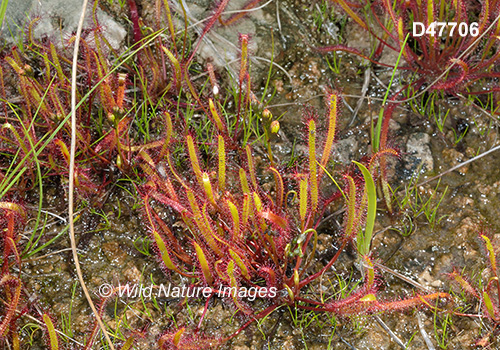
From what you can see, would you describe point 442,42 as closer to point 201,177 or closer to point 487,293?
point 487,293

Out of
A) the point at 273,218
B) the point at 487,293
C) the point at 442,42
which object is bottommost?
the point at 487,293

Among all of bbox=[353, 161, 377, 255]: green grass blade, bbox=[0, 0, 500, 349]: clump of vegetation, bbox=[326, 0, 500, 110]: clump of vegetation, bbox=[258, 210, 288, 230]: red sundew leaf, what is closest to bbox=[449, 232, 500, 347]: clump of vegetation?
bbox=[0, 0, 500, 349]: clump of vegetation

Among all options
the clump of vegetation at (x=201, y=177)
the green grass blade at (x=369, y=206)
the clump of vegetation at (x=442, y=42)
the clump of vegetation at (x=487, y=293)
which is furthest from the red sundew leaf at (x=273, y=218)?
the clump of vegetation at (x=442, y=42)

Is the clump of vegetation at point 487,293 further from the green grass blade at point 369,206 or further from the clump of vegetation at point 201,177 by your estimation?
the green grass blade at point 369,206

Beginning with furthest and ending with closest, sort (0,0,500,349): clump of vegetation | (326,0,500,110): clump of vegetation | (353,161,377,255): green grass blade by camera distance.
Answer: (326,0,500,110): clump of vegetation
(0,0,500,349): clump of vegetation
(353,161,377,255): green grass blade

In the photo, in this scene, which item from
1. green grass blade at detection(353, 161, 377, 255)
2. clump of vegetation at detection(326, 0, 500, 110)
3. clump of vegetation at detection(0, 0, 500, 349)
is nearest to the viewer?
green grass blade at detection(353, 161, 377, 255)

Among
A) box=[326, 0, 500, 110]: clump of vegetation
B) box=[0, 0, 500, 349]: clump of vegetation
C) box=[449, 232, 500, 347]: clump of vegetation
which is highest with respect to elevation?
box=[326, 0, 500, 110]: clump of vegetation

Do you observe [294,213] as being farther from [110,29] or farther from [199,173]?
[110,29]

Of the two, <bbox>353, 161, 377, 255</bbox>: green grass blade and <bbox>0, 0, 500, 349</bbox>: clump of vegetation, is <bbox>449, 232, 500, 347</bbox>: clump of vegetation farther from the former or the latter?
<bbox>353, 161, 377, 255</bbox>: green grass blade

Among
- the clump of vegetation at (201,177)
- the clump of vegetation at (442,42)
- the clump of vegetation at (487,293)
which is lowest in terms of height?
the clump of vegetation at (487,293)

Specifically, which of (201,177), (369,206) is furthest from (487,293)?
(201,177)

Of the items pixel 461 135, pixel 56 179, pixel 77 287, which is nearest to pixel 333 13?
pixel 461 135
